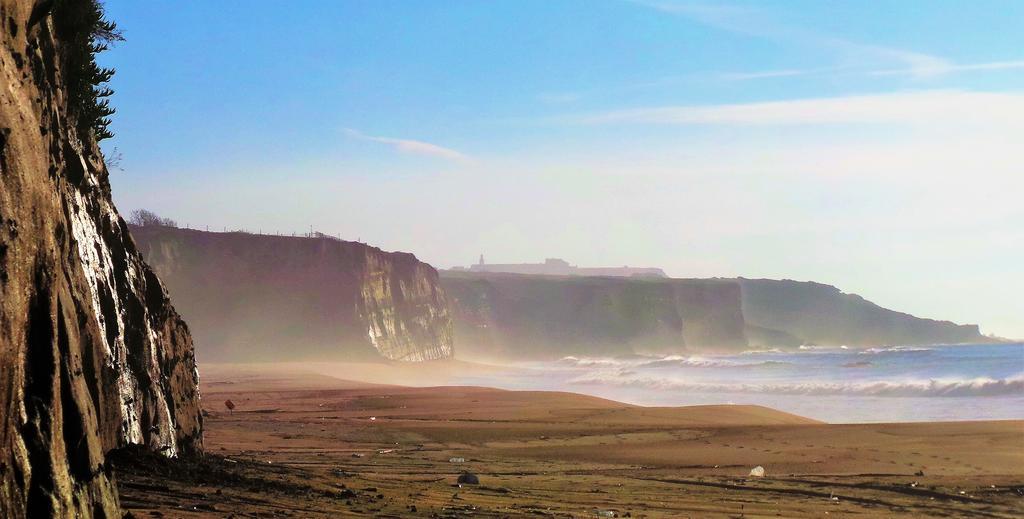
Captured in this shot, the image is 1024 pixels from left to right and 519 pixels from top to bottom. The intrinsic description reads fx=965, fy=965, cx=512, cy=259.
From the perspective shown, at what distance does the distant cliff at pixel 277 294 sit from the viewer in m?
69.1

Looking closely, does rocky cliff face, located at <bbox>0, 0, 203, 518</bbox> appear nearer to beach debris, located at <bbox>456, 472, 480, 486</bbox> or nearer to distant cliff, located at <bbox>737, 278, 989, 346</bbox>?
beach debris, located at <bbox>456, 472, 480, 486</bbox>

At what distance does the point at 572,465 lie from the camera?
1725cm

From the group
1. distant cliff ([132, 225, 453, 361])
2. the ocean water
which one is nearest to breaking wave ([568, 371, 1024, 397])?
the ocean water

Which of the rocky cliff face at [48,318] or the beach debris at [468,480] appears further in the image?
the beach debris at [468,480]

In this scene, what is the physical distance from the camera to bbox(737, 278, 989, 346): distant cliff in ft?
511

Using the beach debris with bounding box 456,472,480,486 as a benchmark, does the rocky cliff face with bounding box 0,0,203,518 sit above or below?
above

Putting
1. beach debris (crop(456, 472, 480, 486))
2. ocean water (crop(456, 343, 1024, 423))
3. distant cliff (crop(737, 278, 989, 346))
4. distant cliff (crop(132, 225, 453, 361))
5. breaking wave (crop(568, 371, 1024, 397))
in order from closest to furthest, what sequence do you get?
beach debris (crop(456, 472, 480, 486)), ocean water (crop(456, 343, 1024, 423)), breaking wave (crop(568, 371, 1024, 397)), distant cliff (crop(132, 225, 453, 361)), distant cliff (crop(737, 278, 989, 346))

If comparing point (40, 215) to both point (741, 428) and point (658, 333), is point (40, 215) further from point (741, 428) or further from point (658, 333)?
point (658, 333)

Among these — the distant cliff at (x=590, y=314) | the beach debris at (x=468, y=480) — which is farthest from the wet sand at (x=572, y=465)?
the distant cliff at (x=590, y=314)

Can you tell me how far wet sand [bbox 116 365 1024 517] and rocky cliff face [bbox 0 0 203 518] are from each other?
1.27m

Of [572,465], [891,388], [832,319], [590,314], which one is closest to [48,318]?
[572,465]

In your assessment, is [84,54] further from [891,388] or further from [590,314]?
[590,314]

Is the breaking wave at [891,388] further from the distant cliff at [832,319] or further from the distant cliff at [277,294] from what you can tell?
the distant cliff at [832,319]

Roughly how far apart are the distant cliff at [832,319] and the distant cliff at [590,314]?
2908cm
